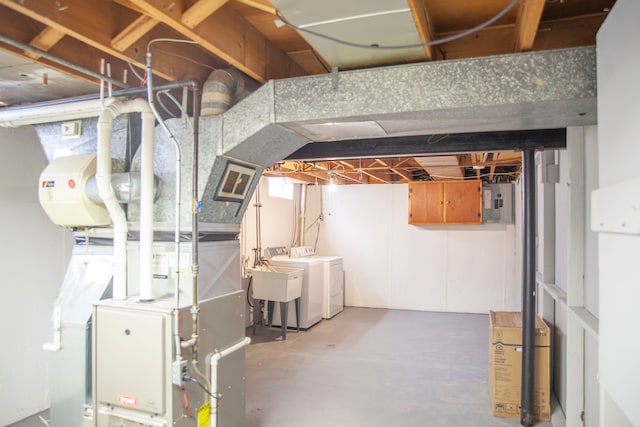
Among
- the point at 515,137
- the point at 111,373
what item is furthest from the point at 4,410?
the point at 515,137

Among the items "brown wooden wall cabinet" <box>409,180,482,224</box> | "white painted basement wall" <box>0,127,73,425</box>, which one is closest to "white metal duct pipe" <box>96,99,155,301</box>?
"white painted basement wall" <box>0,127,73,425</box>

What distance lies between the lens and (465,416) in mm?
3018

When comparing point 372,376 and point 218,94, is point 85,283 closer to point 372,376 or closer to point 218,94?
point 218,94

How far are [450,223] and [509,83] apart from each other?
4758 millimetres

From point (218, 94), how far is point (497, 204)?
206 inches

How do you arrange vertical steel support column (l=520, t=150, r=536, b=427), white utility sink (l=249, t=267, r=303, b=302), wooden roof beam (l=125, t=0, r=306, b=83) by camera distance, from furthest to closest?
white utility sink (l=249, t=267, r=303, b=302) → vertical steel support column (l=520, t=150, r=536, b=427) → wooden roof beam (l=125, t=0, r=306, b=83)

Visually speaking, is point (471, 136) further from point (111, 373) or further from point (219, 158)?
point (111, 373)

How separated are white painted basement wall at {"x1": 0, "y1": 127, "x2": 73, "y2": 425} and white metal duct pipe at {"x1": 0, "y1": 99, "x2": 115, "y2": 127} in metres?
0.52

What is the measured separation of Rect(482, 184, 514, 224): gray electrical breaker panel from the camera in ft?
20.4

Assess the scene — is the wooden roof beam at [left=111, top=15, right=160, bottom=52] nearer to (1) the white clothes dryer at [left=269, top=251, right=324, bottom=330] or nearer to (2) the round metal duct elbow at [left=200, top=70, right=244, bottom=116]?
(2) the round metal duct elbow at [left=200, top=70, right=244, bottom=116]

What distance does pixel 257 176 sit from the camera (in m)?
2.54

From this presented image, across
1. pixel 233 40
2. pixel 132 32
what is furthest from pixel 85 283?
pixel 233 40

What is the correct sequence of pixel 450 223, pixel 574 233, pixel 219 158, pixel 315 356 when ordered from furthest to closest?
pixel 450 223
pixel 315 356
pixel 574 233
pixel 219 158

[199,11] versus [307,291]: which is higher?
[199,11]
